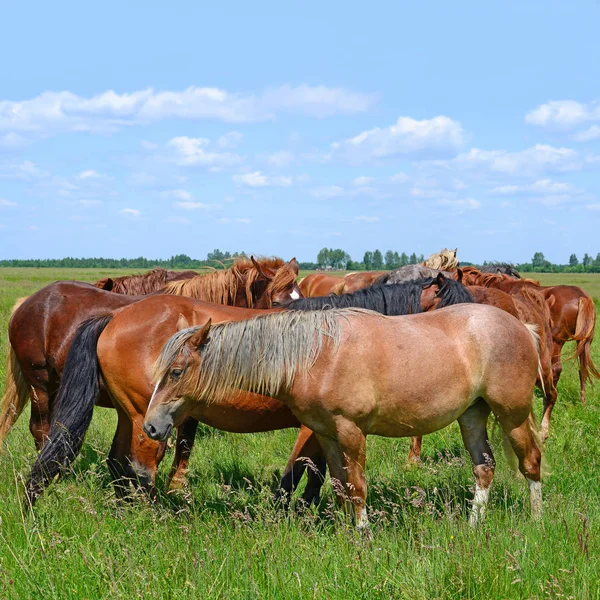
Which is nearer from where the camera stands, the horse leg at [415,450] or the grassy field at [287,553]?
the grassy field at [287,553]

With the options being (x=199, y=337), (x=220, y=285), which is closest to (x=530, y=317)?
(x=220, y=285)

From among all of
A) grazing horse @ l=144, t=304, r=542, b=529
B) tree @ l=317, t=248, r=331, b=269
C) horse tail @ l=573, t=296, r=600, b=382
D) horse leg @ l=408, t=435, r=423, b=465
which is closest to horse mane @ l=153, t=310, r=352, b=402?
grazing horse @ l=144, t=304, r=542, b=529

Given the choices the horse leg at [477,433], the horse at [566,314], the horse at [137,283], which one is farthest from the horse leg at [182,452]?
the horse at [566,314]

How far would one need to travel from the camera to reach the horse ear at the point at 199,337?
4.12m

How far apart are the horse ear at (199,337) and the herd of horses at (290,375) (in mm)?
10

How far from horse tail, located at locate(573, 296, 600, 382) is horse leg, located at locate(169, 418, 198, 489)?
19.5ft

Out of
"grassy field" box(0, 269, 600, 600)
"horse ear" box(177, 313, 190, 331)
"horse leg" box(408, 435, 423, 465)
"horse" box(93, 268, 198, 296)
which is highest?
"horse" box(93, 268, 198, 296)

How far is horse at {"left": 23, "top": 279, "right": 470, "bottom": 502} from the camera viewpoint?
188 inches

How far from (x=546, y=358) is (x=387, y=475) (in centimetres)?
361

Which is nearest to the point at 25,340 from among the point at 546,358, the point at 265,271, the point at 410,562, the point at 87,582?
the point at 265,271

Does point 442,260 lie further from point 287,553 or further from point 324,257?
point 324,257

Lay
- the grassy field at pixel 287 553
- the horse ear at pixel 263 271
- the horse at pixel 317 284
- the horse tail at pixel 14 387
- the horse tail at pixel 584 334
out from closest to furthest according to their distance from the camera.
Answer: the grassy field at pixel 287 553
the horse tail at pixel 14 387
the horse ear at pixel 263 271
the horse tail at pixel 584 334
the horse at pixel 317 284

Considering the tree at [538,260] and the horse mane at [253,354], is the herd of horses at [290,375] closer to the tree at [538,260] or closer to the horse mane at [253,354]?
the horse mane at [253,354]

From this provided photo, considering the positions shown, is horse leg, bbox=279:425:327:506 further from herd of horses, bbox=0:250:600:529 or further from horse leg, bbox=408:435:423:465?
horse leg, bbox=408:435:423:465
